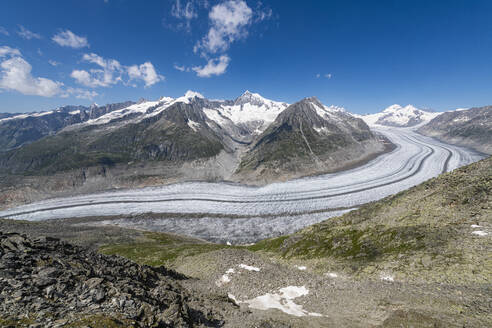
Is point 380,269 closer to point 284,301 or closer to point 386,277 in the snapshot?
point 386,277

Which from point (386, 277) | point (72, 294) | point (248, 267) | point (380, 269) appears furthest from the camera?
point (248, 267)

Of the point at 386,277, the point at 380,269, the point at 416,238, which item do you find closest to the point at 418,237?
the point at 416,238

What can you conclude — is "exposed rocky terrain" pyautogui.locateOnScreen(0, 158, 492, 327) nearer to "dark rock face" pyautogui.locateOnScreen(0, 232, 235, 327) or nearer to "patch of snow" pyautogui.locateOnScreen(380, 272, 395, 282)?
"patch of snow" pyautogui.locateOnScreen(380, 272, 395, 282)

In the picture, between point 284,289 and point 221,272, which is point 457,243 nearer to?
point 284,289

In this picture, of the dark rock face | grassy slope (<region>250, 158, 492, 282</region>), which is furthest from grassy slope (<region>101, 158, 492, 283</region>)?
the dark rock face

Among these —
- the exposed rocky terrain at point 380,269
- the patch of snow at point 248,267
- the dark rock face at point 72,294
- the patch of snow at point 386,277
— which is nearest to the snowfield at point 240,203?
the exposed rocky terrain at point 380,269

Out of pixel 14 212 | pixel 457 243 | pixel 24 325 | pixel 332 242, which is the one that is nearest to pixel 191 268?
pixel 332 242

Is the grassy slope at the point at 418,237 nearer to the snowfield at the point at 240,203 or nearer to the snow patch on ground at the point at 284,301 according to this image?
the snow patch on ground at the point at 284,301
